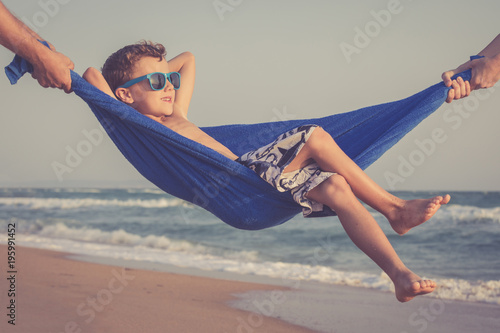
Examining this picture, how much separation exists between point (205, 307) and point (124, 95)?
8.58 feet

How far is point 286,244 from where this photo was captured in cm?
870

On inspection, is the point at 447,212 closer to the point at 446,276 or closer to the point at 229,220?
the point at 446,276

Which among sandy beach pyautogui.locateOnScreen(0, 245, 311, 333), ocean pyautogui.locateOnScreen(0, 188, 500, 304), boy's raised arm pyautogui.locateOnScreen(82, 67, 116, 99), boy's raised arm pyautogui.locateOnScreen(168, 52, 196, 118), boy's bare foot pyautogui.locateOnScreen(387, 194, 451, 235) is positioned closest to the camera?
boy's bare foot pyautogui.locateOnScreen(387, 194, 451, 235)

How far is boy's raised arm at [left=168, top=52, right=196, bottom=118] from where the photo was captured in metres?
2.73

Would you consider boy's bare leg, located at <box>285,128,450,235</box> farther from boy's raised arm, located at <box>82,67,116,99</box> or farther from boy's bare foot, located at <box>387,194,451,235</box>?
boy's raised arm, located at <box>82,67,116,99</box>

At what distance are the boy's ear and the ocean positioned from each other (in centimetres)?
374

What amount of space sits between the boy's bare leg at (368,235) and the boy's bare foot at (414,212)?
179 millimetres

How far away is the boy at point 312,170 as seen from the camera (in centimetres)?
183

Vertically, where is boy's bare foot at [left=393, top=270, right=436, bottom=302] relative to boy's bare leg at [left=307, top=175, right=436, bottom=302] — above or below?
below

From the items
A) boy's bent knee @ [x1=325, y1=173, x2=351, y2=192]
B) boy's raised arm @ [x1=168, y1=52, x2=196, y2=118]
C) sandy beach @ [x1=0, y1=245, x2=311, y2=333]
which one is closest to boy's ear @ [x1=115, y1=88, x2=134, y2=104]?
boy's raised arm @ [x1=168, y1=52, x2=196, y2=118]

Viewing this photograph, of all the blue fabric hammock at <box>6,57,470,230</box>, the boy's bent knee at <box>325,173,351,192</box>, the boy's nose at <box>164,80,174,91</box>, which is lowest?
the boy's bent knee at <box>325,173,351,192</box>

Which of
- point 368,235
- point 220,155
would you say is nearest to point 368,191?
point 368,235

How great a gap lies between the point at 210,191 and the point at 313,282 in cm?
376

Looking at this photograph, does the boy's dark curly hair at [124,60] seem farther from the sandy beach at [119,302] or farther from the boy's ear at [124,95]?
the sandy beach at [119,302]
